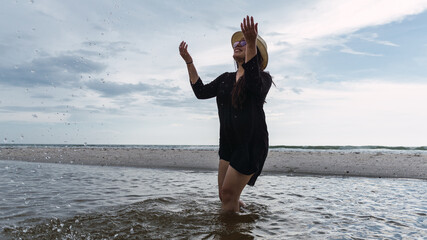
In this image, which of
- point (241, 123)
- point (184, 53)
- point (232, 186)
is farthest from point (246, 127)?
point (184, 53)

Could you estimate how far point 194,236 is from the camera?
3.87 metres

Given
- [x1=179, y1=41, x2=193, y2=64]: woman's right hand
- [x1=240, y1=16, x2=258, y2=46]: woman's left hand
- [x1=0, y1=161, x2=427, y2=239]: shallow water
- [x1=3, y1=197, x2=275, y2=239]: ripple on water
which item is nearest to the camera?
[x1=240, y1=16, x2=258, y2=46]: woman's left hand

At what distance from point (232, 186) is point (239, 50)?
1.86 m

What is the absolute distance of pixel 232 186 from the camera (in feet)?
13.4

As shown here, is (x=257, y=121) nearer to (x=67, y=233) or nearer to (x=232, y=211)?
(x=232, y=211)

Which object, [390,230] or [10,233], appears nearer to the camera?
[10,233]

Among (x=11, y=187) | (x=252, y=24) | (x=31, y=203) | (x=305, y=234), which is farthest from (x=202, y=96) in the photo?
(x=11, y=187)

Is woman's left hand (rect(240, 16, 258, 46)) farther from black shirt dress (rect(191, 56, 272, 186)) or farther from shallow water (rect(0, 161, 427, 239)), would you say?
shallow water (rect(0, 161, 427, 239))

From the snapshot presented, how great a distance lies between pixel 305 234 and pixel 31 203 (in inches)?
196

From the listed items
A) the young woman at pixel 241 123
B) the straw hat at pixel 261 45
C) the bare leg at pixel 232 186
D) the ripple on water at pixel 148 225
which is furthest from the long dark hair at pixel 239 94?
the ripple on water at pixel 148 225

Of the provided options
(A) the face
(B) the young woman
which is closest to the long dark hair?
(B) the young woman

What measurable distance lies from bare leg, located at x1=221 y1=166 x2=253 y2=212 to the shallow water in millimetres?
263

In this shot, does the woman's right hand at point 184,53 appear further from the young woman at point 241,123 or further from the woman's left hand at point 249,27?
the woman's left hand at point 249,27

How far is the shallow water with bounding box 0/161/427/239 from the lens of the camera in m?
4.09
